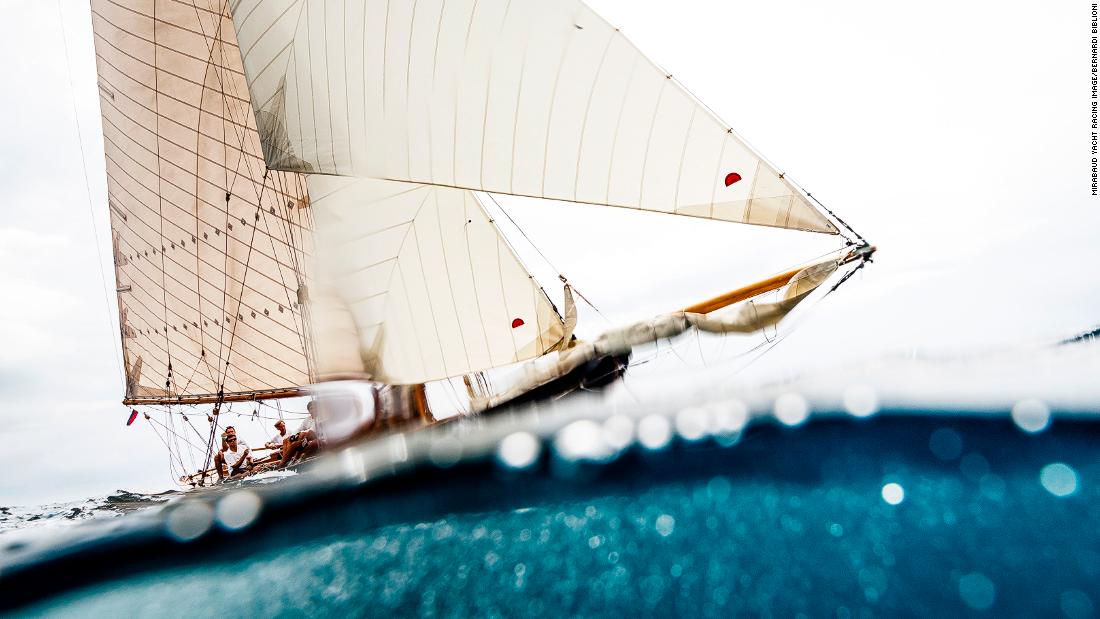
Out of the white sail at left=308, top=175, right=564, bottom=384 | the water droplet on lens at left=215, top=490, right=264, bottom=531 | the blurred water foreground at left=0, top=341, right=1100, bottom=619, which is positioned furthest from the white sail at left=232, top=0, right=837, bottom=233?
the water droplet on lens at left=215, top=490, right=264, bottom=531

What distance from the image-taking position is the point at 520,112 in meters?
6.25

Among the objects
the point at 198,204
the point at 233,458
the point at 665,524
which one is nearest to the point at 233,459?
the point at 233,458

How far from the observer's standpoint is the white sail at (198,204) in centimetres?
1216

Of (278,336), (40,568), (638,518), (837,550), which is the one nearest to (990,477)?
(837,550)

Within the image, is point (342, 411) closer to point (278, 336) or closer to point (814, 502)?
point (278, 336)

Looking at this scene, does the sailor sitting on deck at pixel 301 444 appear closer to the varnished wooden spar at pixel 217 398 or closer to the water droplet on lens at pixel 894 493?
the varnished wooden spar at pixel 217 398

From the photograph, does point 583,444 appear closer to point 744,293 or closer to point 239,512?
point 744,293

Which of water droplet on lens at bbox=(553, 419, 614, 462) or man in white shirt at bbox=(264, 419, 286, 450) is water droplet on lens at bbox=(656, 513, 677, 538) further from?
man in white shirt at bbox=(264, 419, 286, 450)

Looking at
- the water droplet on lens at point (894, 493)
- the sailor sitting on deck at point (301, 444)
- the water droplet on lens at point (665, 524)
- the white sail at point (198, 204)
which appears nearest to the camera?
the water droplet on lens at point (894, 493)

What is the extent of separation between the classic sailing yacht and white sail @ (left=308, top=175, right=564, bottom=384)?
26 millimetres

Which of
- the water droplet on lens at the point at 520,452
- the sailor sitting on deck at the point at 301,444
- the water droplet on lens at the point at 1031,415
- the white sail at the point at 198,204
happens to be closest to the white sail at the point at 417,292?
the water droplet on lens at the point at 520,452

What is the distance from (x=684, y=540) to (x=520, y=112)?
5059 mm

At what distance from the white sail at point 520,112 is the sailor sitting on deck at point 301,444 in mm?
7166

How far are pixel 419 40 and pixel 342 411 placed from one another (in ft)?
15.8
